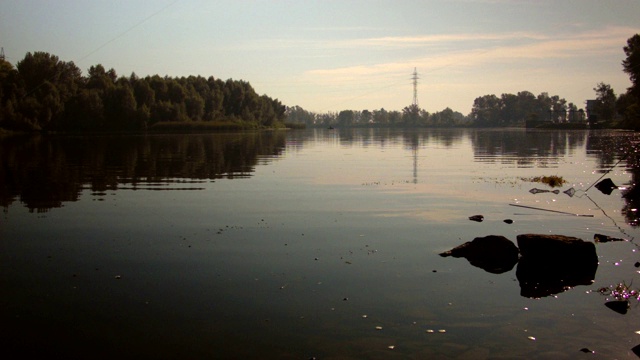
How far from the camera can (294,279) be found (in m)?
15.1

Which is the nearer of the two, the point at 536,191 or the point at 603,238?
the point at 603,238

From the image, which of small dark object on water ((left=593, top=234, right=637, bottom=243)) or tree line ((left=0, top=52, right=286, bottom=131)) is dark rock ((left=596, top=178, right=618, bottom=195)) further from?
tree line ((left=0, top=52, right=286, bottom=131))

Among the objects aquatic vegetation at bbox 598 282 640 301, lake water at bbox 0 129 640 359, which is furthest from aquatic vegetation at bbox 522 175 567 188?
aquatic vegetation at bbox 598 282 640 301

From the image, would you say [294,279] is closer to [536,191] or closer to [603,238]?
[603,238]

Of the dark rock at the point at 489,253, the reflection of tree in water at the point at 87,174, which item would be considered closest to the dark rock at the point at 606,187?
the dark rock at the point at 489,253

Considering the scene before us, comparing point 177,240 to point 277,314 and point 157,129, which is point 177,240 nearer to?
point 277,314

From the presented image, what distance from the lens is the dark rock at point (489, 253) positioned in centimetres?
1707

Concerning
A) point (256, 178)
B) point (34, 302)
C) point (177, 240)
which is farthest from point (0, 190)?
point (34, 302)

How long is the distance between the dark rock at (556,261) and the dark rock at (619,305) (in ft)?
5.47

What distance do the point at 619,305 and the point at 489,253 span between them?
4.64 metres

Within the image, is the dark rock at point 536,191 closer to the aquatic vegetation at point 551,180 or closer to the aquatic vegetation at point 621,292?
the aquatic vegetation at point 551,180

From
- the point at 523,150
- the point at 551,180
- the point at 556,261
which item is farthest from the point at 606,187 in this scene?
the point at 523,150

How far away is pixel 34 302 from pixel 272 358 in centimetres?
654

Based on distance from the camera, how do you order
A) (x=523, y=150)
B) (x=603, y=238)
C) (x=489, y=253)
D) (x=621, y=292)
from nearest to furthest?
(x=621, y=292), (x=489, y=253), (x=603, y=238), (x=523, y=150)
